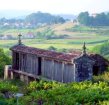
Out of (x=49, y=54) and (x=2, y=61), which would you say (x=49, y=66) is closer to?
(x=49, y=54)

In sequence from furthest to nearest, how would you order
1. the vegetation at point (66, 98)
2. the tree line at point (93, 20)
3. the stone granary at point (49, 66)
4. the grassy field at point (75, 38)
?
the tree line at point (93, 20), the grassy field at point (75, 38), the stone granary at point (49, 66), the vegetation at point (66, 98)

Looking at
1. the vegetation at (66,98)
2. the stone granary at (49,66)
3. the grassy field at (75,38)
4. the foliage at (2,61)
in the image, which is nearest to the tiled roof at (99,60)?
the stone granary at (49,66)

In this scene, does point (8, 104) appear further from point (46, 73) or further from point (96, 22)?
point (96, 22)

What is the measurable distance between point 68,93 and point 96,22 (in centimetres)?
12759

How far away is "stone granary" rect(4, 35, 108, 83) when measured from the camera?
27.9 meters

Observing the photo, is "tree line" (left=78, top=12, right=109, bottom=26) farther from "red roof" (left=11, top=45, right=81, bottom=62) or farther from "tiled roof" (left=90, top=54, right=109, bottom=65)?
"tiled roof" (left=90, top=54, right=109, bottom=65)

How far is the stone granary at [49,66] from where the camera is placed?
27875mm

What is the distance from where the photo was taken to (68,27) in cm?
13075

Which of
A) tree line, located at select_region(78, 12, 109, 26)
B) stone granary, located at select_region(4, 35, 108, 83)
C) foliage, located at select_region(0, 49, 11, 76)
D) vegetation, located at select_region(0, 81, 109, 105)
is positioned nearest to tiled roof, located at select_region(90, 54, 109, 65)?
stone granary, located at select_region(4, 35, 108, 83)

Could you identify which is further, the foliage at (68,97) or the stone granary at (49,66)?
the stone granary at (49,66)

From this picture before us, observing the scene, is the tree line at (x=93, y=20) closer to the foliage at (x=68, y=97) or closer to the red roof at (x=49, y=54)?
the red roof at (x=49, y=54)

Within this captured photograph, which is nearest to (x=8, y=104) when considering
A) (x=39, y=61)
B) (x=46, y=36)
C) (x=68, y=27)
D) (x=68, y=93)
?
(x=68, y=93)

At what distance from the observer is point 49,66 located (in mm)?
30125

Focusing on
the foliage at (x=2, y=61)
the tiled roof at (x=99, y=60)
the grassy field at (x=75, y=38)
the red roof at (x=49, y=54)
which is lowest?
the grassy field at (x=75, y=38)
